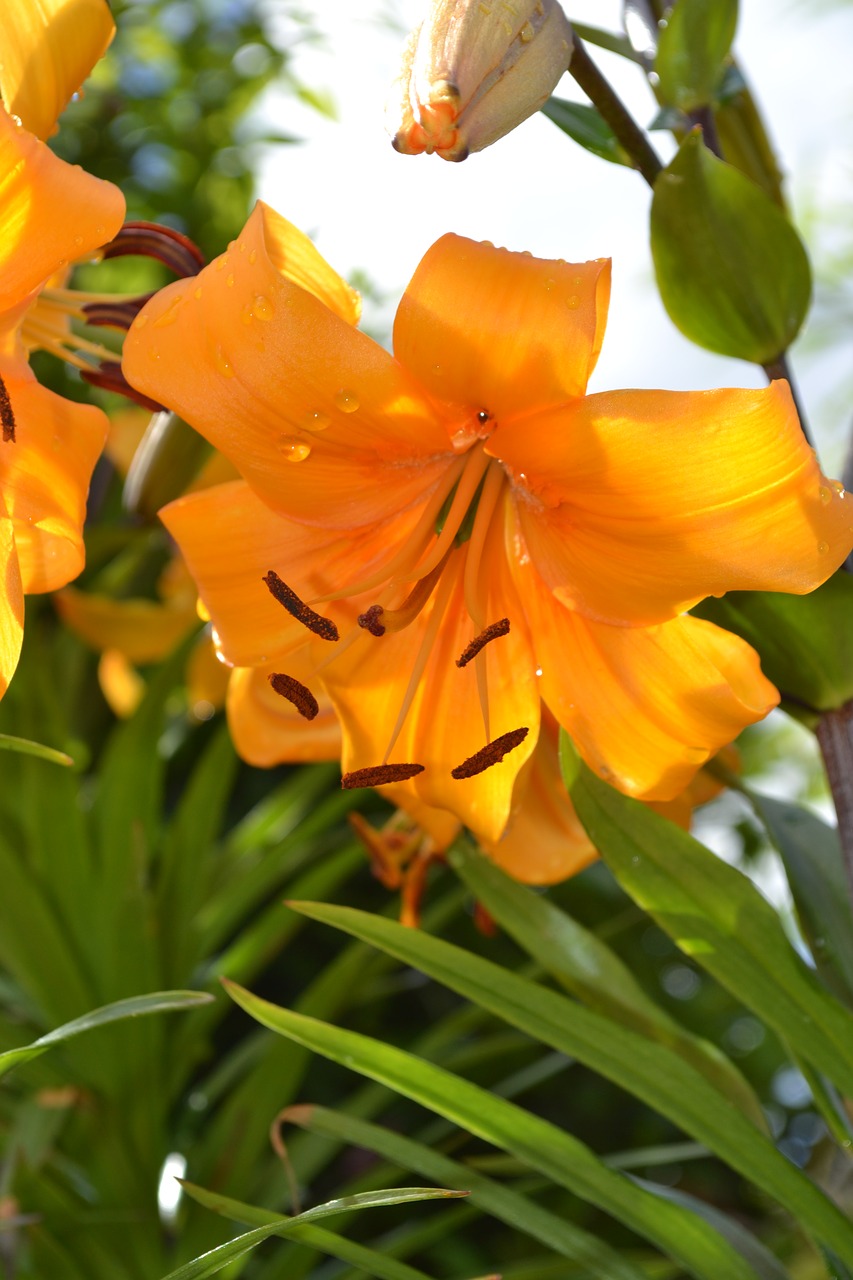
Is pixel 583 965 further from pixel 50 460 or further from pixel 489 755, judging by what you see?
pixel 50 460

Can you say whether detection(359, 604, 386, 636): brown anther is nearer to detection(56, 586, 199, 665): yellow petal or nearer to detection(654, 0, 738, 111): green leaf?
detection(654, 0, 738, 111): green leaf

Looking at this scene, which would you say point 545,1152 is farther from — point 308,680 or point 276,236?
point 276,236

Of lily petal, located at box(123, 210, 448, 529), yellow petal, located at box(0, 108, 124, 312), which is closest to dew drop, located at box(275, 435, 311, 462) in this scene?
lily petal, located at box(123, 210, 448, 529)

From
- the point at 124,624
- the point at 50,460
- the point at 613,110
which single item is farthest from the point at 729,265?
the point at 124,624

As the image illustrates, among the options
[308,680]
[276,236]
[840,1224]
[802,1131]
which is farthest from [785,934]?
[802,1131]

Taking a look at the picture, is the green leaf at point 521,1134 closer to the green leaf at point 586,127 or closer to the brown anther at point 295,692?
the brown anther at point 295,692

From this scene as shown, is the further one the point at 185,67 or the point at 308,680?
the point at 185,67

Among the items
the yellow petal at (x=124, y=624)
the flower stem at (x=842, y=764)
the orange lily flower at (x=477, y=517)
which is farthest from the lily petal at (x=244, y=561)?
the yellow petal at (x=124, y=624)
